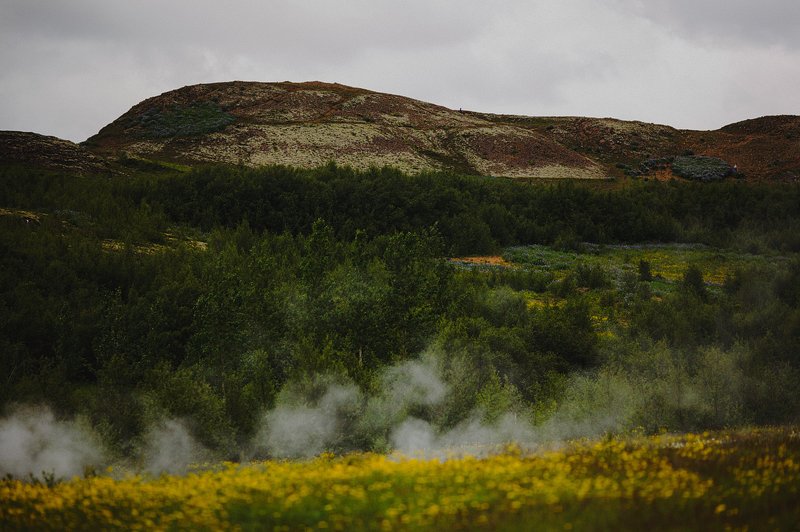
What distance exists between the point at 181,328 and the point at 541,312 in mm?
17302

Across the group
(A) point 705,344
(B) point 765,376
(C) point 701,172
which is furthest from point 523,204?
(B) point 765,376

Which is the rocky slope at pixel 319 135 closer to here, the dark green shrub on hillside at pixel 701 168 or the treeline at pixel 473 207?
Result: the dark green shrub on hillside at pixel 701 168

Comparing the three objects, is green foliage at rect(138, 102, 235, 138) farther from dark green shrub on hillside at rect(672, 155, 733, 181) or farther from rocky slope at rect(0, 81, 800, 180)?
dark green shrub on hillside at rect(672, 155, 733, 181)

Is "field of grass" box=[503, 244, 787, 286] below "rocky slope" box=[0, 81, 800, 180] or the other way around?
below

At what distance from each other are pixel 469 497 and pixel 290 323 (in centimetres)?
2038

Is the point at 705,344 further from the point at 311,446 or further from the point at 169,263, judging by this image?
the point at 169,263

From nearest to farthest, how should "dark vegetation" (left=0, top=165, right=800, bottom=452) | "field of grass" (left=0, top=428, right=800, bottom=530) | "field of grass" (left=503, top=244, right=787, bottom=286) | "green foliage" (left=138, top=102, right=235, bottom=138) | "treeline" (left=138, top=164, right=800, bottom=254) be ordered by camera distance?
"field of grass" (left=0, top=428, right=800, bottom=530), "dark vegetation" (left=0, top=165, right=800, bottom=452), "field of grass" (left=503, top=244, right=787, bottom=286), "treeline" (left=138, top=164, right=800, bottom=254), "green foliage" (left=138, top=102, right=235, bottom=138)

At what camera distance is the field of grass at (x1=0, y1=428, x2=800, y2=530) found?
6688mm

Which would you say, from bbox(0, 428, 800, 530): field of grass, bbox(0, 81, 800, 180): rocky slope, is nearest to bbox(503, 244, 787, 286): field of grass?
bbox(0, 81, 800, 180): rocky slope

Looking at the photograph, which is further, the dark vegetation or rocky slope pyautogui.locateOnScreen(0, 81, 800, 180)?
rocky slope pyautogui.locateOnScreen(0, 81, 800, 180)

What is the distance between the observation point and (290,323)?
1055 inches

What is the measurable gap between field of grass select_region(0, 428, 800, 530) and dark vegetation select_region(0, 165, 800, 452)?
9462mm

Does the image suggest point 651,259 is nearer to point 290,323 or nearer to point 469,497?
point 290,323

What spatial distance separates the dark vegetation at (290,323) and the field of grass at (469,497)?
373 inches
